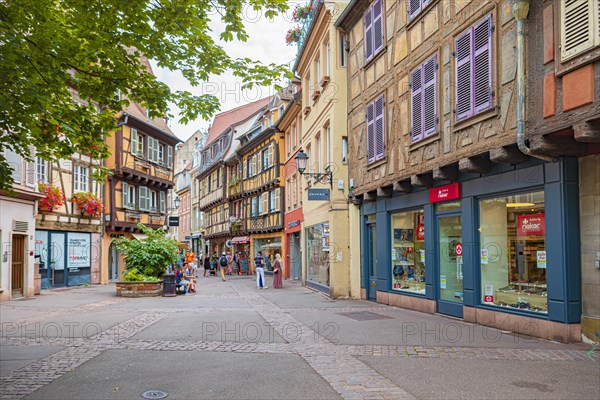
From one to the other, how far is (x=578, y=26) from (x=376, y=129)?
25.2 feet

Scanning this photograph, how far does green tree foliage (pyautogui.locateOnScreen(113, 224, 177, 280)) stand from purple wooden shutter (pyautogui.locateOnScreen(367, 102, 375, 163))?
939 centimetres

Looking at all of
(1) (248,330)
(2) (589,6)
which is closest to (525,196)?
(2) (589,6)

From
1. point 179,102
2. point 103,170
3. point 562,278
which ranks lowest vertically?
point 562,278

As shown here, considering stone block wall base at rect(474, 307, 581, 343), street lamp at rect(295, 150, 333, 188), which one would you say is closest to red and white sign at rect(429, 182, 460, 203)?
stone block wall base at rect(474, 307, 581, 343)

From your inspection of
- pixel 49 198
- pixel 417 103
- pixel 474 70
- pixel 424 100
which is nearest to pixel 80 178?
pixel 49 198

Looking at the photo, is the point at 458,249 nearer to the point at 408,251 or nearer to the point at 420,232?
the point at 420,232

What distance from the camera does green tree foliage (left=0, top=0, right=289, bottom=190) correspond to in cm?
762

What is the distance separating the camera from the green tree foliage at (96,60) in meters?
7.62

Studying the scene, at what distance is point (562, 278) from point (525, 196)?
5.68 feet

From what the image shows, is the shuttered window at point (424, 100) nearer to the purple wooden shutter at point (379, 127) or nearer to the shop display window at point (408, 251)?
the purple wooden shutter at point (379, 127)

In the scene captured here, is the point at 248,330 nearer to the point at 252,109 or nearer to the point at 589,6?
the point at 589,6

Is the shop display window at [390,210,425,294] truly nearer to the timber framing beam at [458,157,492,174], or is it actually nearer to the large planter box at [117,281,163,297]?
the timber framing beam at [458,157,492,174]

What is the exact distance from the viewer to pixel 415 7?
13055 millimetres

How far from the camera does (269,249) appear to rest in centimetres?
3769
